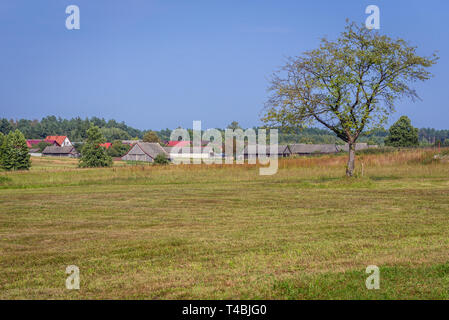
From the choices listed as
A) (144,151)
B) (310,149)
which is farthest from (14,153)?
(310,149)

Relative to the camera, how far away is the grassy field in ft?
24.9

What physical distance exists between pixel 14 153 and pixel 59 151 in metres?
58.4

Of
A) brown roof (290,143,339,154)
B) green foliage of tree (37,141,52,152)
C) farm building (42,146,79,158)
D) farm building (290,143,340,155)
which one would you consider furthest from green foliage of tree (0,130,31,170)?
green foliage of tree (37,141,52,152)

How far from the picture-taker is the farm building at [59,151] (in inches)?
5242

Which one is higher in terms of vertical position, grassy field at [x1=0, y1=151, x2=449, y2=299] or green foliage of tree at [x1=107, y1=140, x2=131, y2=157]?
green foliage of tree at [x1=107, y1=140, x2=131, y2=157]

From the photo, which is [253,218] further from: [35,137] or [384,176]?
[35,137]

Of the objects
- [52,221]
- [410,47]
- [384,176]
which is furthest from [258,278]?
[384,176]

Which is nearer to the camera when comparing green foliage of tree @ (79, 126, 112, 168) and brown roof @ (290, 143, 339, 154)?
green foliage of tree @ (79, 126, 112, 168)

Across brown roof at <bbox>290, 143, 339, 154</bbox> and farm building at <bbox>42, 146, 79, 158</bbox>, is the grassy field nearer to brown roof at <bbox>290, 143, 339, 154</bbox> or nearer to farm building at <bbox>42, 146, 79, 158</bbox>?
brown roof at <bbox>290, 143, 339, 154</bbox>

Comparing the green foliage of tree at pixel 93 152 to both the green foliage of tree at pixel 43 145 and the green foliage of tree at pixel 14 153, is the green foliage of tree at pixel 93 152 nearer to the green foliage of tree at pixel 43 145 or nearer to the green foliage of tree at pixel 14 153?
the green foliage of tree at pixel 14 153

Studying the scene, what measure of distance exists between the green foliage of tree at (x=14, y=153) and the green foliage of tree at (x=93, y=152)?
347 inches

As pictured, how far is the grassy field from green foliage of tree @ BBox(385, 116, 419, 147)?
2844 inches
